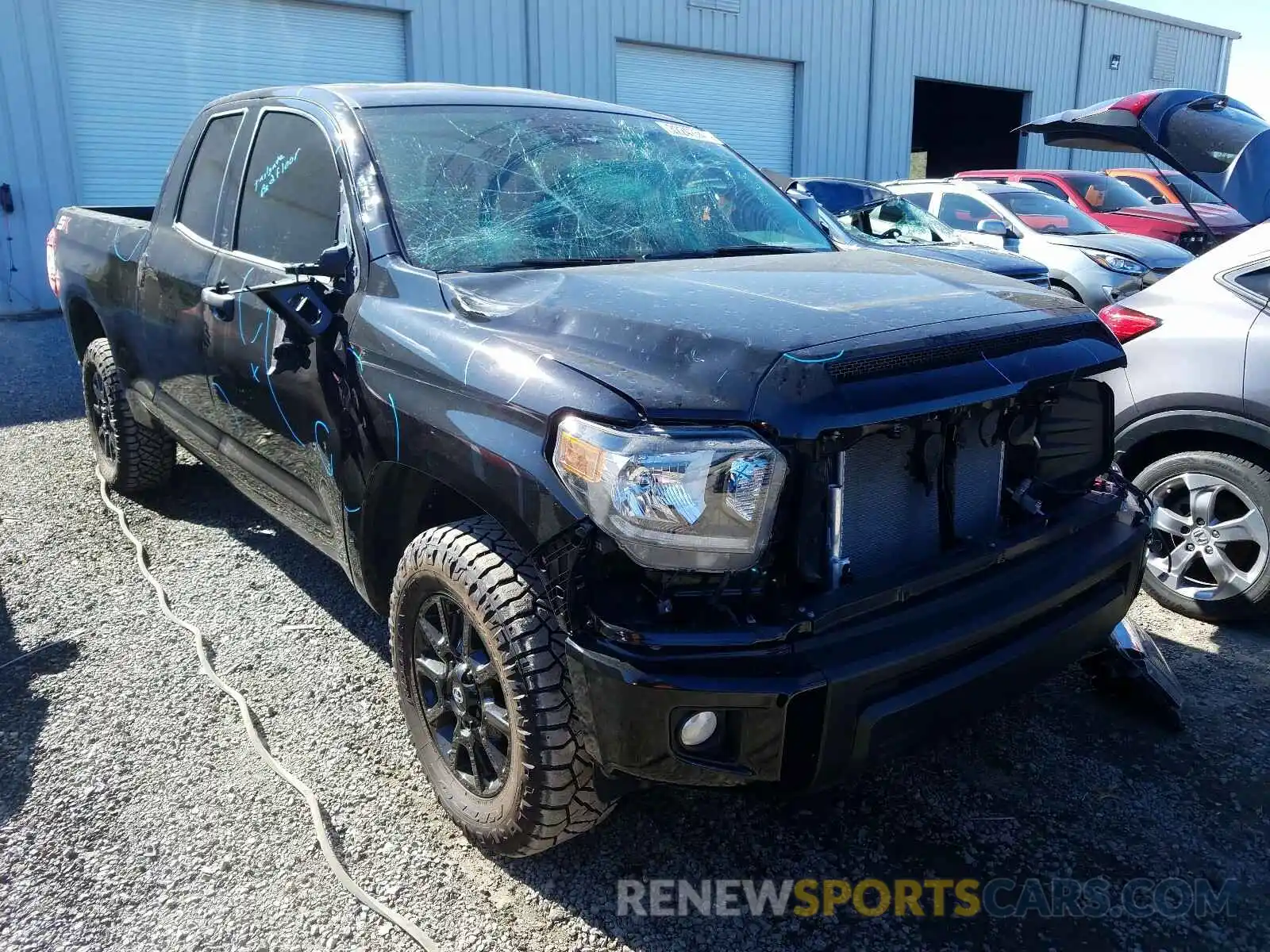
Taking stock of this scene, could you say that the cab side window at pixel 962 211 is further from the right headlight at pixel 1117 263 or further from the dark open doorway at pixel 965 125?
the dark open doorway at pixel 965 125

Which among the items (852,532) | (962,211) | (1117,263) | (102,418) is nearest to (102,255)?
(102,418)

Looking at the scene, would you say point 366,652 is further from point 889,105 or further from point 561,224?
point 889,105

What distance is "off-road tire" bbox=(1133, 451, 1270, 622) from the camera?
11.5ft

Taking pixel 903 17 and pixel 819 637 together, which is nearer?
pixel 819 637

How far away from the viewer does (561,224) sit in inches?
113

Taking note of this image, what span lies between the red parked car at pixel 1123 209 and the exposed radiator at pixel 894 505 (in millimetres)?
10684

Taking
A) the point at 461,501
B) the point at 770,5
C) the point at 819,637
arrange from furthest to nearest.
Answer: the point at 770,5, the point at 461,501, the point at 819,637

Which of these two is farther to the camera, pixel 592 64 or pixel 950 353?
pixel 592 64

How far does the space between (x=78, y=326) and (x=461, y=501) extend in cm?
365

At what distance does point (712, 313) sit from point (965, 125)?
85.4 ft

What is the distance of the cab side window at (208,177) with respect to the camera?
3670mm

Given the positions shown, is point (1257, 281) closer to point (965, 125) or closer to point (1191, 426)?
point (1191, 426)

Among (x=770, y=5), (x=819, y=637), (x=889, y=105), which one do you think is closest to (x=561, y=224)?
(x=819, y=637)

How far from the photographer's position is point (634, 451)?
1.86m
